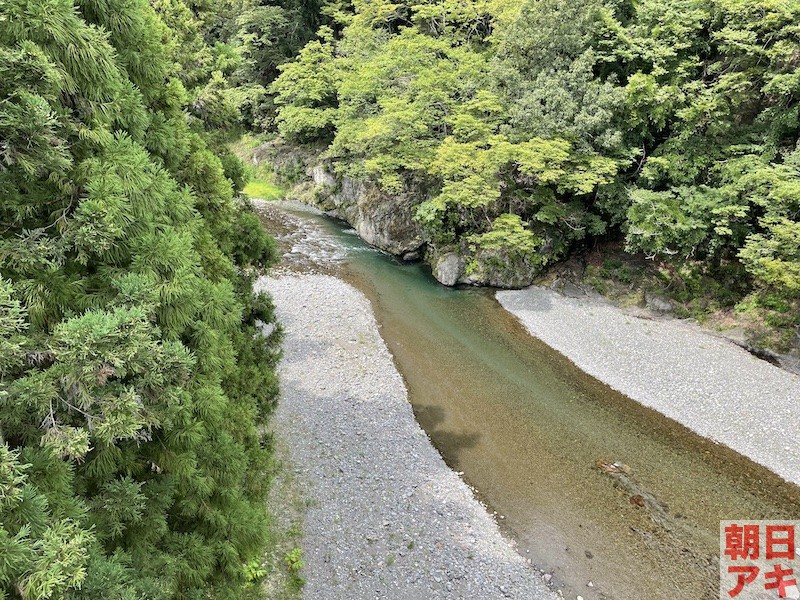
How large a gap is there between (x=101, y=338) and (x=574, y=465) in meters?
11.2

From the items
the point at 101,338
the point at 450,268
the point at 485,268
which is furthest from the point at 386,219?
the point at 101,338

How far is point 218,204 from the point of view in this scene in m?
6.92

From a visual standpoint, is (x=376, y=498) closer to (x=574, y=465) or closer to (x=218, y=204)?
(x=574, y=465)

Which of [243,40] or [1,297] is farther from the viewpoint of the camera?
[243,40]

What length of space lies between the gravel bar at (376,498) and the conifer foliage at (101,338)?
3713 mm

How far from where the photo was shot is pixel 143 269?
13.1 ft

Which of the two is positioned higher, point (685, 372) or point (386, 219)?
point (386, 219)

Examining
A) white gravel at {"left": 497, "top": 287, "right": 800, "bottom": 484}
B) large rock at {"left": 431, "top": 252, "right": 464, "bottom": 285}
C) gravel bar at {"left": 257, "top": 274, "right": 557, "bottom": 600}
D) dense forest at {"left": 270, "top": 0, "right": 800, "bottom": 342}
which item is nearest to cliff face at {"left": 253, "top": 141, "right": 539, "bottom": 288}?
large rock at {"left": 431, "top": 252, "right": 464, "bottom": 285}

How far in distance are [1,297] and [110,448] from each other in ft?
5.84

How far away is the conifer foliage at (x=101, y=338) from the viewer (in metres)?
3.18

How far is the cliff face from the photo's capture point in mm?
20859

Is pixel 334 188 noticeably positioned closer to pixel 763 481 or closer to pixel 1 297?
pixel 763 481

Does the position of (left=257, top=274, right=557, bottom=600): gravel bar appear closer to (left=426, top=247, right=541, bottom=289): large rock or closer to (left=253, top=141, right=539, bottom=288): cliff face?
(left=426, top=247, right=541, bottom=289): large rock

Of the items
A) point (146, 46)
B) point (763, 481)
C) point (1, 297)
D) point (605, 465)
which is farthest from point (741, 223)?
point (1, 297)
